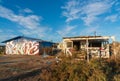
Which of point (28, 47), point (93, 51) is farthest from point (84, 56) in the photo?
point (28, 47)

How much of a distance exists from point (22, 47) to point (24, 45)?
64 centimetres

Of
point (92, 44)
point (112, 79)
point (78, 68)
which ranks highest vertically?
point (92, 44)

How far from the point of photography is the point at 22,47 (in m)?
38.2

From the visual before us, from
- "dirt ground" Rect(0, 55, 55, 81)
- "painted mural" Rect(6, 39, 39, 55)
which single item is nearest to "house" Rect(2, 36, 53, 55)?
"painted mural" Rect(6, 39, 39, 55)

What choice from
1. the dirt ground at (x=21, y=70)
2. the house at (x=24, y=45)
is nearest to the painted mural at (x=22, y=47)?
the house at (x=24, y=45)

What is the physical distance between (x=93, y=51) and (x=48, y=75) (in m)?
13.2

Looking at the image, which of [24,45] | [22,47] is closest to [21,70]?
[24,45]

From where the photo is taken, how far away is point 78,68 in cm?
920

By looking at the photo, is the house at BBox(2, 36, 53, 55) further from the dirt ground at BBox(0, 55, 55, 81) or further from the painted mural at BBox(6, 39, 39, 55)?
the dirt ground at BBox(0, 55, 55, 81)

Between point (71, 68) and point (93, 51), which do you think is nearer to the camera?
point (71, 68)

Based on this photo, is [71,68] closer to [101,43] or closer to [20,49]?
[101,43]

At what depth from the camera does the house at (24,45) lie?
36.9 meters

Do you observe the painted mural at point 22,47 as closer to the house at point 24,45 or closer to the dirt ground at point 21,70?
the house at point 24,45

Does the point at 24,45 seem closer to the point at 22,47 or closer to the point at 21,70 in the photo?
the point at 22,47
